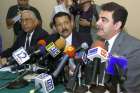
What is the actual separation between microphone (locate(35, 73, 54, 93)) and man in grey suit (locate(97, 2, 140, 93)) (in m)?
0.53

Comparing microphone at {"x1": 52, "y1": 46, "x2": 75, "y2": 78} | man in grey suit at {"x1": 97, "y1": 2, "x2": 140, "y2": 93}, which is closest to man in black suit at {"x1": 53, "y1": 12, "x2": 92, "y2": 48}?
man in grey suit at {"x1": 97, "y1": 2, "x2": 140, "y2": 93}

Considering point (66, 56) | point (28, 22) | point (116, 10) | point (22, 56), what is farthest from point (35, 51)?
point (28, 22)

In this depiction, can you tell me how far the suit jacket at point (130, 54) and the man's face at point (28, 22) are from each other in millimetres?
1399

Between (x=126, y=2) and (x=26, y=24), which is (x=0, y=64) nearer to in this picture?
(x=26, y=24)

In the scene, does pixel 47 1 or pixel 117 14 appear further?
pixel 47 1

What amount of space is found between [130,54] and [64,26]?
3.55ft

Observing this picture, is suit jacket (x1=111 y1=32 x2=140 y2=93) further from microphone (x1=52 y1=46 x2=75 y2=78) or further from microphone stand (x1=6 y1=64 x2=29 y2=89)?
microphone stand (x1=6 y1=64 x2=29 y2=89)

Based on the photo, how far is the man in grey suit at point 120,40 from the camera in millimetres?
2197

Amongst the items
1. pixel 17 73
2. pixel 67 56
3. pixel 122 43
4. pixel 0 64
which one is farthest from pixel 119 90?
pixel 0 64

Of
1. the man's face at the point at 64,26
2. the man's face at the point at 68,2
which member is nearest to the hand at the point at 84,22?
the man's face at the point at 68,2

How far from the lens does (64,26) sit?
318 centimetres

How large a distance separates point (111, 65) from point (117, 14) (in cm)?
98

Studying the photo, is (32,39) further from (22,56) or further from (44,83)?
(44,83)

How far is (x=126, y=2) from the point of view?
173 inches
